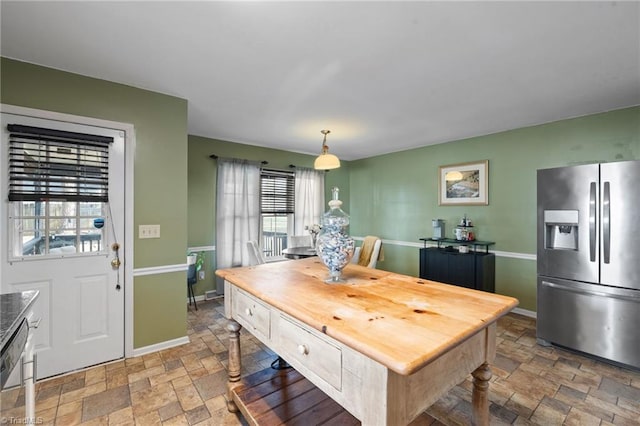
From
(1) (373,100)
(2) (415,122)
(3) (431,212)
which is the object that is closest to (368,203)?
(3) (431,212)

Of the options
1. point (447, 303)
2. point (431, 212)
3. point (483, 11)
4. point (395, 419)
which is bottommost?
point (395, 419)

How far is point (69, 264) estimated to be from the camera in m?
2.38

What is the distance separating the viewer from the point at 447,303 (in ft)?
4.48

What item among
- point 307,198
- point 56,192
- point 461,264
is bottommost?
point 461,264

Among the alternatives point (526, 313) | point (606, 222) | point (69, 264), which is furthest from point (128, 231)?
point (526, 313)

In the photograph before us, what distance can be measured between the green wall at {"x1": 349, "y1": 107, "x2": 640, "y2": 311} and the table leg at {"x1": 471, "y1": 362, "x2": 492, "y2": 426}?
3.03 meters

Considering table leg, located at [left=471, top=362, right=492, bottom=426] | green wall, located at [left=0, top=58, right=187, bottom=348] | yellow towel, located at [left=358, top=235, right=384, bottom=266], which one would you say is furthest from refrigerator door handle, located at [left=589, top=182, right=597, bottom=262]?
green wall, located at [left=0, top=58, right=187, bottom=348]

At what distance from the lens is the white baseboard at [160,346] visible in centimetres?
265

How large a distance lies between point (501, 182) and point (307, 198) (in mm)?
3221

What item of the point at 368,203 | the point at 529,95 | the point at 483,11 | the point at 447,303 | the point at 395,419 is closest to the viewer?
the point at 395,419

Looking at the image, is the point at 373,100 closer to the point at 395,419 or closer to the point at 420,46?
the point at 420,46

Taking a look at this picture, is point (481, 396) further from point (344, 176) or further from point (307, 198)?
point (344, 176)

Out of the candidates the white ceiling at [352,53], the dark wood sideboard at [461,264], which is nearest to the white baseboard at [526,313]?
the dark wood sideboard at [461,264]

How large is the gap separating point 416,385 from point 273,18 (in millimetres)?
2005
